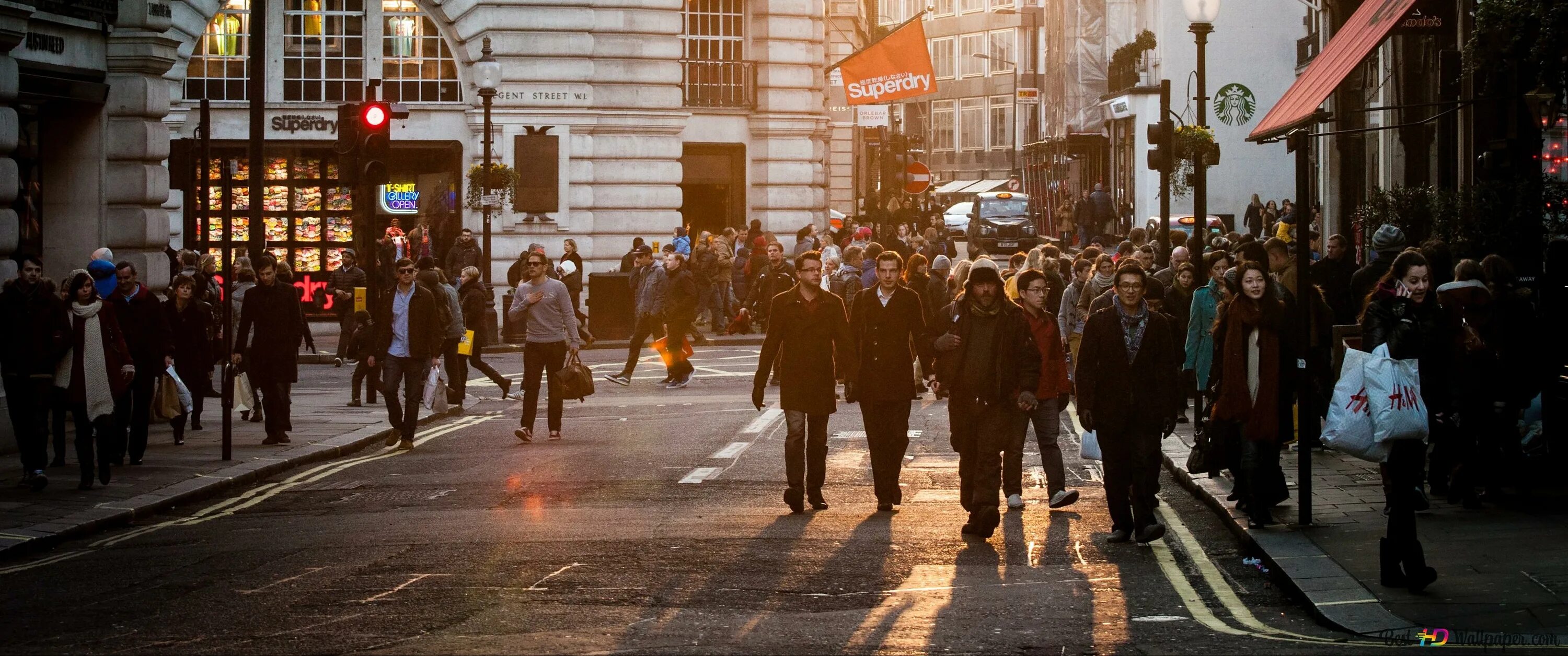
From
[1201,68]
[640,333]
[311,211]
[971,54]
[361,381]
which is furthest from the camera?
[971,54]

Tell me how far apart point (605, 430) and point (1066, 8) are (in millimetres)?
52984

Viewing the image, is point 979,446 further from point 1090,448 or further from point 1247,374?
point 1247,374

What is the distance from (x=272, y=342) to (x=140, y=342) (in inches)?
61.0

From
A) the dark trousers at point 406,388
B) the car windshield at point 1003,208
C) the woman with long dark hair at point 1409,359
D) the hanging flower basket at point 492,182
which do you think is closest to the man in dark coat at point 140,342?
the dark trousers at point 406,388

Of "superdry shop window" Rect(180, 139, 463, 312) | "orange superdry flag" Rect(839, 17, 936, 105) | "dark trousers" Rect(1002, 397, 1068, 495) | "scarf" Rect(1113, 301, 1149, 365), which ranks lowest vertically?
"dark trousers" Rect(1002, 397, 1068, 495)

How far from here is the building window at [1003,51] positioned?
94125 mm

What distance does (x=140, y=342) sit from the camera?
1559 centimetres

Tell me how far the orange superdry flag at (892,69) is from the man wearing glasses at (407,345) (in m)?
17.8

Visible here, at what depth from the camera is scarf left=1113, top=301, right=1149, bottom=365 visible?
1094cm

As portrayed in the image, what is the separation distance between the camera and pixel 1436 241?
12805 millimetres

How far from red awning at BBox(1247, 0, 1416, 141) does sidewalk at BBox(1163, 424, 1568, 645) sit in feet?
9.31

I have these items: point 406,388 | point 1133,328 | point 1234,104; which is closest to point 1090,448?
point 1133,328

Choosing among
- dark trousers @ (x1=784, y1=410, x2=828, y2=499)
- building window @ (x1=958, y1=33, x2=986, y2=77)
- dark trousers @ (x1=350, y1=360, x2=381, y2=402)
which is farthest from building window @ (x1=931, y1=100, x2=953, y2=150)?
dark trousers @ (x1=784, y1=410, x2=828, y2=499)

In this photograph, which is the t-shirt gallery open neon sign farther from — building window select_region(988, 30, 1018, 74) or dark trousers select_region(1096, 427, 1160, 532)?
building window select_region(988, 30, 1018, 74)
